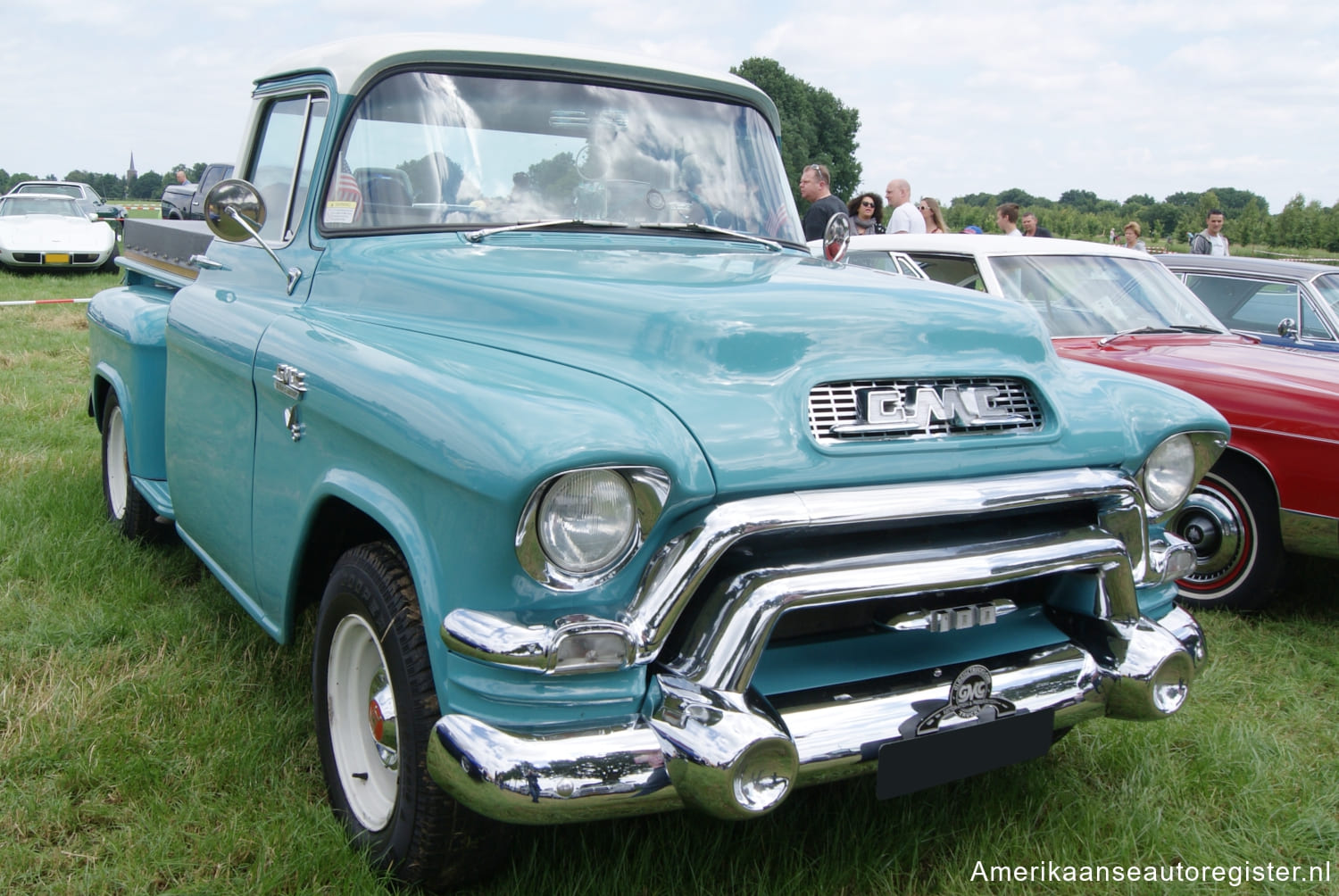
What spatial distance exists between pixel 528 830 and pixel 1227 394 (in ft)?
11.0

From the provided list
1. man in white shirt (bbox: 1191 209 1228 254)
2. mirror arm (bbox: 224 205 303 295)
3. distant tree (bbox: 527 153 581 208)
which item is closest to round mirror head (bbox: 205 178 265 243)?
mirror arm (bbox: 224 205 303 295)

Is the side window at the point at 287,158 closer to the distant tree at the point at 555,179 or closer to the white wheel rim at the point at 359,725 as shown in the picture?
the distant tree at the point at 555,179

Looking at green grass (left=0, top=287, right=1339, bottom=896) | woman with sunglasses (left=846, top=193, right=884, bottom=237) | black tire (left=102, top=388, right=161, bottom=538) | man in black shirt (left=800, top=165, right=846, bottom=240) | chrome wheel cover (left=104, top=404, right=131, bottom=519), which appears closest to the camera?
green grass (left=0, top=287, right=1339, bottom=896)

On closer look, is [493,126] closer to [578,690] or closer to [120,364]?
[578,690]

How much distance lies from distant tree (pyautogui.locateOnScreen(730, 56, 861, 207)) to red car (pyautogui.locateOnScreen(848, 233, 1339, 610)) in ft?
144

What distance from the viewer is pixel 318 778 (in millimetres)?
2775

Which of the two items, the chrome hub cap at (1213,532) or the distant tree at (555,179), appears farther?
the chrome hub cap at (1213,532)

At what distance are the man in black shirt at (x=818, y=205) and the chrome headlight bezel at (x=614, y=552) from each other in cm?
581

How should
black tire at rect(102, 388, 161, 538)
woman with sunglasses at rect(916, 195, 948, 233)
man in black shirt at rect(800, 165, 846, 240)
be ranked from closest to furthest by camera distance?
black tire at rect(102, 388, 161, 538) → man in black shirt at rect(800, 165, 846, 240) → woman with sunglasses at rect(916, 195, 948, 233)

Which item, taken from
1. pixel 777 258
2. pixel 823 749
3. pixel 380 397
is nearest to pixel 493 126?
pixel 777 258

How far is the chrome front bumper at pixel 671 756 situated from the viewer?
1.81 meters

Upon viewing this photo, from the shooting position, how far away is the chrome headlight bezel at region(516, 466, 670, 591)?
1.82 metres

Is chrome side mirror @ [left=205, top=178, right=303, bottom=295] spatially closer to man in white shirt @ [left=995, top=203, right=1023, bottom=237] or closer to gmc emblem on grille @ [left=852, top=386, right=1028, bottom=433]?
gmc emblem on grille @ [left=852, top=386, right=1028, bottom=433]

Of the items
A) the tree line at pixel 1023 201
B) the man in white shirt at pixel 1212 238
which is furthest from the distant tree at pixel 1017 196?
the man in white shirt at pixel 1212 238
